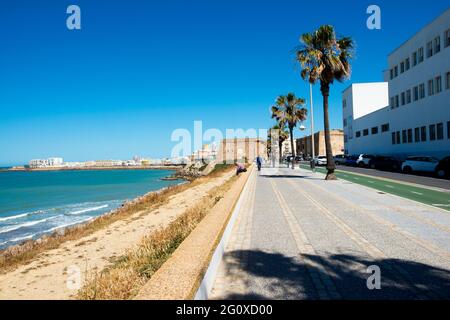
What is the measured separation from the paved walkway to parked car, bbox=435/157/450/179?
57.8ft

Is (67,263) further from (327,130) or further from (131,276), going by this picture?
(327,130)

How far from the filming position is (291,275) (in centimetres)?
615

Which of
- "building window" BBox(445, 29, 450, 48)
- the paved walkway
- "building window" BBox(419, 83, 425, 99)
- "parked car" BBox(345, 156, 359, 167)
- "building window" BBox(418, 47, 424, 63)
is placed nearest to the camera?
the paved walkway

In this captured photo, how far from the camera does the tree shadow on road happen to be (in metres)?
5.26

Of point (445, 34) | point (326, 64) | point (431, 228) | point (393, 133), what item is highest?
point (445, 34)

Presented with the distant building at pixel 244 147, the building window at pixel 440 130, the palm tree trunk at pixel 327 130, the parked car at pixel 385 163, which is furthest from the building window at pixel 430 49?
the distant building at pixel 244 147

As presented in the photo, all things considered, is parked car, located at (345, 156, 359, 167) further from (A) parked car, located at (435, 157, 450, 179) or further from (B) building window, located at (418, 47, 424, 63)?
(A) parked car, located at (435, 157, 450, 179)

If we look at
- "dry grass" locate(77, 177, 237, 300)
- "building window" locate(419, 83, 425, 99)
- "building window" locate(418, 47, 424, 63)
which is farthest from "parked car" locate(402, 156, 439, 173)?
"dry grass" locate(77, 177, 237, 300)

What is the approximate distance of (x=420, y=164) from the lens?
3331cm

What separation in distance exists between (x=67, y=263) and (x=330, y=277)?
25.9 feet

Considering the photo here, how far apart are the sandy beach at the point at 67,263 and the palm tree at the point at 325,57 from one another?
16.1 m
